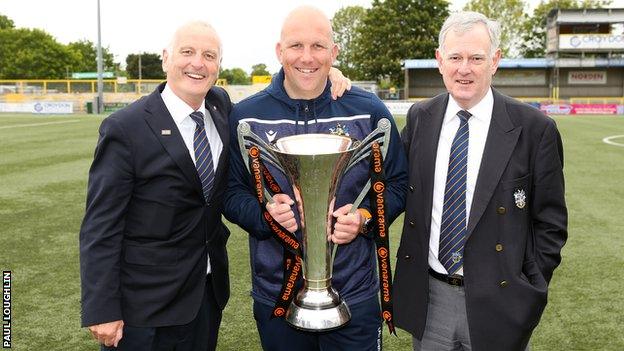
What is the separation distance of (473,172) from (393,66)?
52.9 metres

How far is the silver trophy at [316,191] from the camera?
2176mm

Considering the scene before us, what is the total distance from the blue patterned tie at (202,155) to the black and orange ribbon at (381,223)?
2.35ft

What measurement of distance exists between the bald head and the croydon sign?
51938 millimetres

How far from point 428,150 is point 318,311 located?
2.71ft

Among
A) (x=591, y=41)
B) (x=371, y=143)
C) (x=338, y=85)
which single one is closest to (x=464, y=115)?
(x=371, y=143)

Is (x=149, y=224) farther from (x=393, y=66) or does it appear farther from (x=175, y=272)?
(x=393, y=66)

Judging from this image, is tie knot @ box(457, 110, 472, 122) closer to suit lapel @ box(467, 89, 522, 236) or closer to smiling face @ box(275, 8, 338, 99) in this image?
suit lapel @ box(467, 89, 522, 236)

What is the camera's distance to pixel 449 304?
259cm

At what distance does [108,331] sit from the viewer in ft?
Result: 8.00

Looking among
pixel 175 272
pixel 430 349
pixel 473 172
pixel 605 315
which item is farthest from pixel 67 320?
pixel 605 315

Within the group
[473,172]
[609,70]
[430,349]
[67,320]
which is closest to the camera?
[473,172]

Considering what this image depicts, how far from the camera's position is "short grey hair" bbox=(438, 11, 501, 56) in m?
2.40

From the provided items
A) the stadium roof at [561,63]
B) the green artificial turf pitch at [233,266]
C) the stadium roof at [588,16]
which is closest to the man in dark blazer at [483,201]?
the green artificial turf pitch at [233,266]

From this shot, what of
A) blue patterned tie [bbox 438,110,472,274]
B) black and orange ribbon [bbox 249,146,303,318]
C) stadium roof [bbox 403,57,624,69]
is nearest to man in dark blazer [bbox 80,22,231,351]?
black and orange ribbon [bbox 249,146,303,318]
